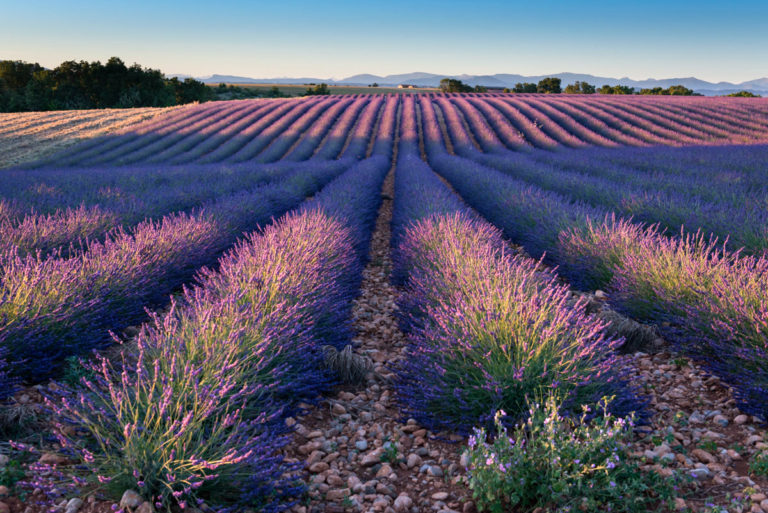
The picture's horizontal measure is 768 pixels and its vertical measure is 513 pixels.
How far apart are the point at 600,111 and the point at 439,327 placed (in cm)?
2586

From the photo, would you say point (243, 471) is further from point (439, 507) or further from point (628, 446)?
point (628, 446)

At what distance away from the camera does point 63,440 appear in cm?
183

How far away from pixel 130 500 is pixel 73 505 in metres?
0.30

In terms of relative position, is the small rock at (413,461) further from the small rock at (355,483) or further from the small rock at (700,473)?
the small rock at (700,473)

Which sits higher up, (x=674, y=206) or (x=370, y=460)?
(x=674, y=206)

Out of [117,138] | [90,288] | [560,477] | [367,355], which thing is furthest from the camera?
[117,138]

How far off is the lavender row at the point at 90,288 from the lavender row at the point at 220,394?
408 millimetres

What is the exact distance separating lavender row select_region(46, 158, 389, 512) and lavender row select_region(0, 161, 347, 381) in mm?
408

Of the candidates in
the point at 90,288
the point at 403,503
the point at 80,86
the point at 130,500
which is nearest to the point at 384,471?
the point at 403,503

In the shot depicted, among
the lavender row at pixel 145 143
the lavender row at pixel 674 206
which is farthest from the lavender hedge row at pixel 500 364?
the lavender row at pixel 145 143

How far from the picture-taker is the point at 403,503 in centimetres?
200

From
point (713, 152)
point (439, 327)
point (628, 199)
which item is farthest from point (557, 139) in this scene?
point (439, 327)

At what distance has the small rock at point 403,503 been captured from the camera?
Answer: 6.50ft

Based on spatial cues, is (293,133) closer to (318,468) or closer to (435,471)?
(318,468)
